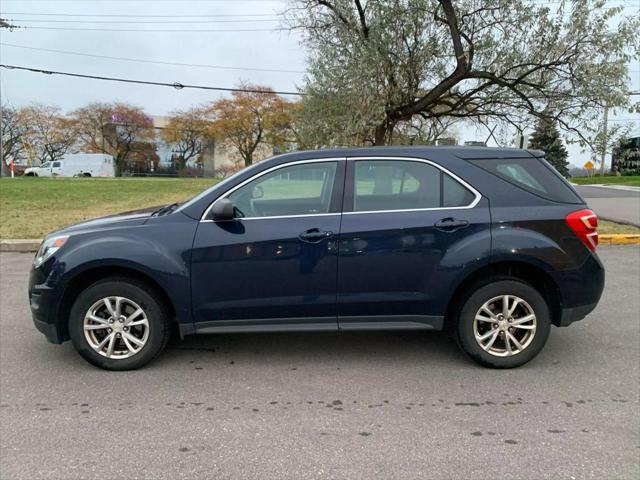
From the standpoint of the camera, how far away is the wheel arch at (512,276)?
369 cm

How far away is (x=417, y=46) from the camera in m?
13.0

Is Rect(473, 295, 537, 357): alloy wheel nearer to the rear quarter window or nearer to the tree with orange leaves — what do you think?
the rear quarter window

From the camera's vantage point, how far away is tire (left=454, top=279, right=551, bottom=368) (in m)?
3.67

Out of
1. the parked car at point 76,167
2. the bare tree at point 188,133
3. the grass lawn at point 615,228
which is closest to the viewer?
the grass lawn at point 615,228

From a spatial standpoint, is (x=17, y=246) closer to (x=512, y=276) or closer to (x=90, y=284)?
(x=90, y=284)

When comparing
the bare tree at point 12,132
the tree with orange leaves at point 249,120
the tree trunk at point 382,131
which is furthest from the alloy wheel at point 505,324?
the bare tree at point 12,132

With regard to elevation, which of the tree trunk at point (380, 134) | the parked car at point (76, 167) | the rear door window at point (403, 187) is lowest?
the rear door window at point (403, 187)

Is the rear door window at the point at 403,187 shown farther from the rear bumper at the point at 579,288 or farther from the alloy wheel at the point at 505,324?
the rear bumper at the point at 579,288

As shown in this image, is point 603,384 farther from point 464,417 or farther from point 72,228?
point 72,228

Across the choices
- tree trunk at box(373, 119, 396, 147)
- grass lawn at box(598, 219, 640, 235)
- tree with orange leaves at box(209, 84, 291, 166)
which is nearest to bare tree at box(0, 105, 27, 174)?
tree with orange leaves at box(209, 84, 291, 166)

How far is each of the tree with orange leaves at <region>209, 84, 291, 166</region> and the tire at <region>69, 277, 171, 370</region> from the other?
52.0 meters

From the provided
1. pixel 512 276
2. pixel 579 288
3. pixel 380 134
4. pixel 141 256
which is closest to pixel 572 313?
pixel 579 288

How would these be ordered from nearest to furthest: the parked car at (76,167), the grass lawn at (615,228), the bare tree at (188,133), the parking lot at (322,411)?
the parking lot at (322,411) → the grass lawn at (615,228) → the parked car at (76,167) → the bare tree at (188,133)

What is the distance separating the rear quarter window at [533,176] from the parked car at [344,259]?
0.01 metres
